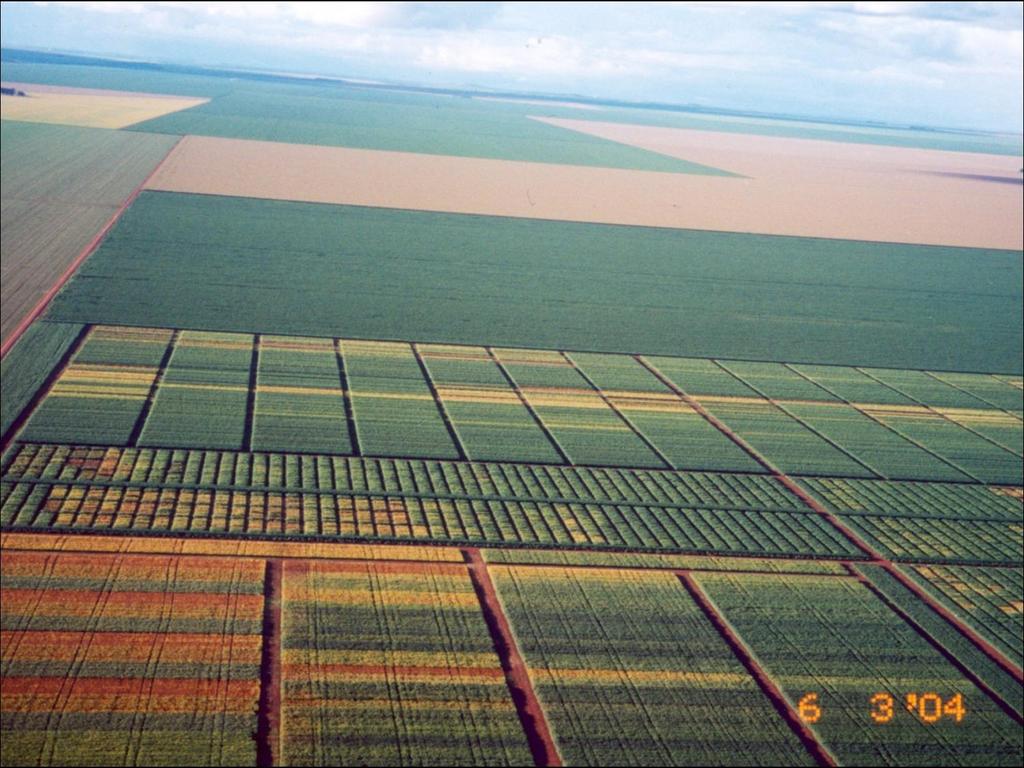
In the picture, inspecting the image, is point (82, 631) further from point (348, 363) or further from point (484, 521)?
point (348, 363)

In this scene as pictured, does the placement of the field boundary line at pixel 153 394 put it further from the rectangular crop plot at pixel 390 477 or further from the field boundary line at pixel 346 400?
the field boundary line at pixel 346 400

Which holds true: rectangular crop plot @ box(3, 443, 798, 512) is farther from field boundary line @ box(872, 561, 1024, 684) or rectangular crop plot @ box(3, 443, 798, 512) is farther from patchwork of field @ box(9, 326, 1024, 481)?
field boundary line @ box(872, 561, 1024, 684)

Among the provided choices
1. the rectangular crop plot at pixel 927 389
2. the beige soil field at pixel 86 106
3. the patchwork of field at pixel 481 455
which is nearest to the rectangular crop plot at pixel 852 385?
the patchwork of field at pixel 481 455

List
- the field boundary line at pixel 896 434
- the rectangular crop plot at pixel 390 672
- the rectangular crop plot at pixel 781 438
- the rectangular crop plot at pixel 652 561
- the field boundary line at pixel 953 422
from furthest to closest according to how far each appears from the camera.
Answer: the field boundary line at pixel 953 422 < the field boundary line at pixel 896 434 < the rectangular crop plot at pixel 781 438 < the rectangular crop plot at pixel 652 561 < the rectangular crop plot at pixel 390 672

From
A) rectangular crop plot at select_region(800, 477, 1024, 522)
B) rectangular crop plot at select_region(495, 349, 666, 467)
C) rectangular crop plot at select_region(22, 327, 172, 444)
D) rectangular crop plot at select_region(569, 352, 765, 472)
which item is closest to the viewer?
rectangular crop plot at select_region(22, 327, 172, 444)

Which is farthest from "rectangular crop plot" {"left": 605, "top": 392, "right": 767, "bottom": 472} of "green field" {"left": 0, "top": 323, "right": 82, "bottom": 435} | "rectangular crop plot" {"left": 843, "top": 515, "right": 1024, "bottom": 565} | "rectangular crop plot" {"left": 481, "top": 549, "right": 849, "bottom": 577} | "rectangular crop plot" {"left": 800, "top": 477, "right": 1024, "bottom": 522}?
"green field" {"left": 0, "top": 323, "right": 82, "bottom": 435}

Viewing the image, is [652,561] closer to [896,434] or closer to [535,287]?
[896,434]

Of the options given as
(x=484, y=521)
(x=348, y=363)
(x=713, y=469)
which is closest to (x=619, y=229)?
(x=348, y=363)
